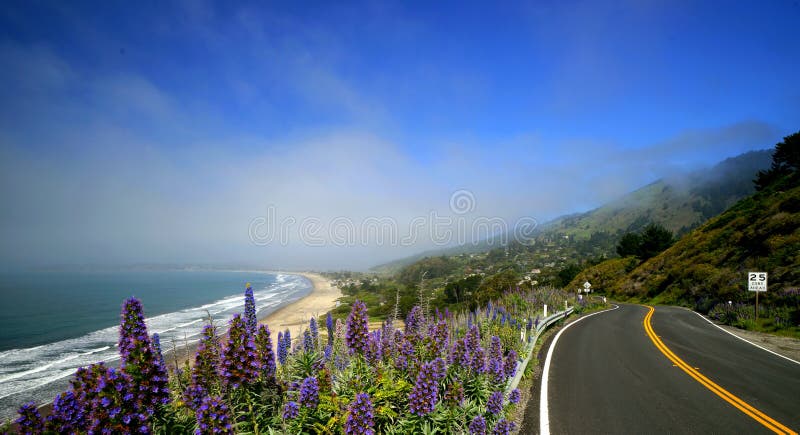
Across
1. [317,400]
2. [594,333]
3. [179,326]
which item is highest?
[317,400]

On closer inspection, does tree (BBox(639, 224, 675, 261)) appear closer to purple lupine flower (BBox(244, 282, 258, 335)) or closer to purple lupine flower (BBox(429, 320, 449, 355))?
purple lupine flower (BBox(429, 320, 449, 355))

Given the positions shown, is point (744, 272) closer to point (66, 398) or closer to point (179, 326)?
point (66, 398)

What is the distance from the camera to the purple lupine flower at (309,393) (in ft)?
13.0

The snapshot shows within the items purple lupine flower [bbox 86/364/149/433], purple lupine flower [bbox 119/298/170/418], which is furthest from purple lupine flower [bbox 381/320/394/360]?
purple lupine flower [bbox 86/364/149/433]

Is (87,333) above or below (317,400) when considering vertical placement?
below

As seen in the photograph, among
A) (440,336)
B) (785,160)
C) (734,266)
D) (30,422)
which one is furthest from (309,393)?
(785,160)

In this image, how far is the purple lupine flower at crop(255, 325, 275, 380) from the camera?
4.49 metres

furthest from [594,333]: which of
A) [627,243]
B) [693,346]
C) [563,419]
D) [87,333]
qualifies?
[627,243]

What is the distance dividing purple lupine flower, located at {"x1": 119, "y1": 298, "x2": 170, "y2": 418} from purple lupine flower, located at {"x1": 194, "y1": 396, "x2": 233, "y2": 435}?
662 millimetres

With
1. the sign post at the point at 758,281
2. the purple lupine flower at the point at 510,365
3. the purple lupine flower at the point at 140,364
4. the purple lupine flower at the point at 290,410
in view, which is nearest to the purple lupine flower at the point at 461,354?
the purple lupine flower at the point at 510,365

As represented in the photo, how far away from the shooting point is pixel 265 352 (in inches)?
185

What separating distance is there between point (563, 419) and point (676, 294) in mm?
39878

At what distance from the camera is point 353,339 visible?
17.9ft

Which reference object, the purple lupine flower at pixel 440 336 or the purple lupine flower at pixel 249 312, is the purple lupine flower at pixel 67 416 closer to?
the purple lupine flower at pixel 249 312
